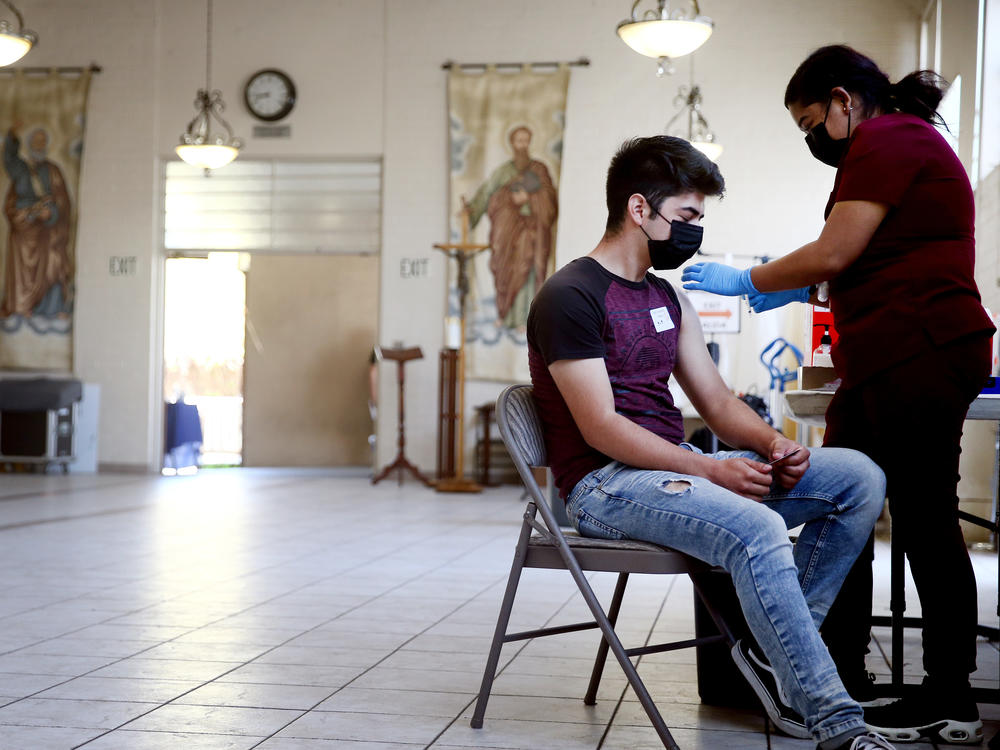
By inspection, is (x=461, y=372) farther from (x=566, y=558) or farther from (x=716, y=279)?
(x=566, y=558)

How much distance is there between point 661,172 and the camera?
220 centimetres

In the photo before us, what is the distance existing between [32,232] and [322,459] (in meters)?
3.22

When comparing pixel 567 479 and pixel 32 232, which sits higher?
pixel 32 232

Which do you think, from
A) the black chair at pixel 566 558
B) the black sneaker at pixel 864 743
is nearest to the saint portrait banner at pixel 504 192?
the black chair at pixel 566 558

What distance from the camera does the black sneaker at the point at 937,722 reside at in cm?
217

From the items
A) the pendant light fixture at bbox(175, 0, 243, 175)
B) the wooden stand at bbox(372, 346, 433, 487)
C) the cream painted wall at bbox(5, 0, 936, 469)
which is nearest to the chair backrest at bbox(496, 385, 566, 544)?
the wooden stand at bbox(372, 346, 433, 487)

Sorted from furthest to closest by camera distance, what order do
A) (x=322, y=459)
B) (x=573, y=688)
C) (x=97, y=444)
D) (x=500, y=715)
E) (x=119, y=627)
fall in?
(x=322, y=459) < (x=97, y=444) < (x=119, y=627) < (x=573, y=688) < (x=500, y=715)

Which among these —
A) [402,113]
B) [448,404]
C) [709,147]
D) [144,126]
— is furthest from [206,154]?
[709,147]

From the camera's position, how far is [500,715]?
7.82ft

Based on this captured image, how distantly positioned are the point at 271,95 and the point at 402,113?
1141 mm

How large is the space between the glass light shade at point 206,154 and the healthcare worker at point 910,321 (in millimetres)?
7090

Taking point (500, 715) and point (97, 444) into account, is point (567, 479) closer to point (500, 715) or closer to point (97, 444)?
point (500, 715)

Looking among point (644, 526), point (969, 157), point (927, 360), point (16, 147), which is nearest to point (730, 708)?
point (644, 526)

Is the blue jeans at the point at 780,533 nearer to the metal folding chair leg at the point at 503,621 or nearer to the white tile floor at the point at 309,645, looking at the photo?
the metal folding chair leg at the point at 503,621
